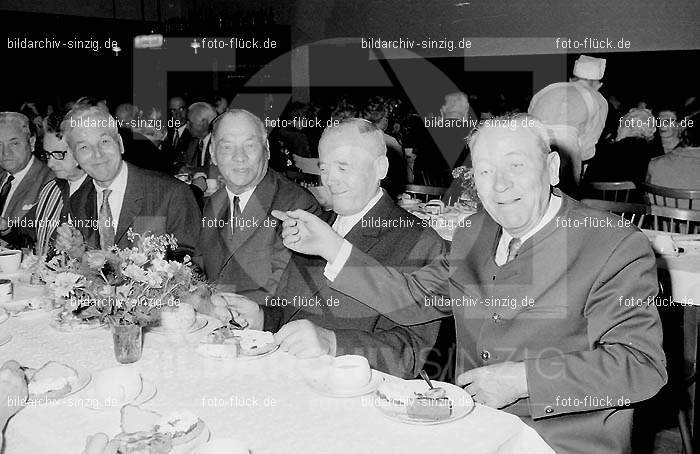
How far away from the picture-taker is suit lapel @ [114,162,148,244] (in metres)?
3.29

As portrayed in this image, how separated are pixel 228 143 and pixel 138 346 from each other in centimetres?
130

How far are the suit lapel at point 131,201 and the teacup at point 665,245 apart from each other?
8.65 feet

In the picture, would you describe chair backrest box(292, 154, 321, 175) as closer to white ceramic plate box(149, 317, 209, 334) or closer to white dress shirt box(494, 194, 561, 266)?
white ceramic plate box(149, 317, 209, 334)

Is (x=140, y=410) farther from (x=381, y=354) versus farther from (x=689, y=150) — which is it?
(x=689, y=150)

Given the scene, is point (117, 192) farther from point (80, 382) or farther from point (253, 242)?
point (80, 382)

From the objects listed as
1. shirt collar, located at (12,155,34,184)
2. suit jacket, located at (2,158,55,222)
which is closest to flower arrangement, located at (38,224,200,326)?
suit jacket, located at (2,158,55,222)

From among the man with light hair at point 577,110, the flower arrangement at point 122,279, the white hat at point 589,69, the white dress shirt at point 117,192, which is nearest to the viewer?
the flower arrangement at point 122,279

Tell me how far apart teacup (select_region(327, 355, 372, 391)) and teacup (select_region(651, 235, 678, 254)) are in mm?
2307

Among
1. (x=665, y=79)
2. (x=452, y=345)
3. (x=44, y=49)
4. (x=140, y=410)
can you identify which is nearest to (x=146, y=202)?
(x=452, y=345)

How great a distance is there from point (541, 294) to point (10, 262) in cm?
249

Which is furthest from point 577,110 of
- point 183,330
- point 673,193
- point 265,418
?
point 265,418

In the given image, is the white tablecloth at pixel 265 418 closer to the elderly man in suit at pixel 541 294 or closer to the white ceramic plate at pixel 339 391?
the white ceramic plate at pixel 339 391

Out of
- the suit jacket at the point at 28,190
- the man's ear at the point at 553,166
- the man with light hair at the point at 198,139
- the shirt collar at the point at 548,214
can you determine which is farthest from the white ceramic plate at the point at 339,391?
the man with light hair at the point at 198,139

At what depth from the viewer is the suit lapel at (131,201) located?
10.8ft
